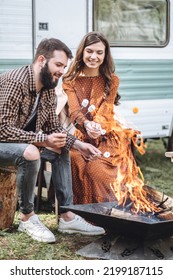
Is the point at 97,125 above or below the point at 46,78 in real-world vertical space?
below

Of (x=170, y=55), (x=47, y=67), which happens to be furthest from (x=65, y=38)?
(x=47, y=67)

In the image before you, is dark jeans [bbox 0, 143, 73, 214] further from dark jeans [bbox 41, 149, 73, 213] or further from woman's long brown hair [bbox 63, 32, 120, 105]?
woman's long brown hair [bbox 63, 32, 120, 105]

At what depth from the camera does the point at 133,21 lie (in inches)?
286

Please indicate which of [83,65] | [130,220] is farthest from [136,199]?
[83,65]

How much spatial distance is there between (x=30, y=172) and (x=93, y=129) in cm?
68

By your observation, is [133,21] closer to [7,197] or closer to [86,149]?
[86,149]

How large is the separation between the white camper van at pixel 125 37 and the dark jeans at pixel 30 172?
82.1 inches

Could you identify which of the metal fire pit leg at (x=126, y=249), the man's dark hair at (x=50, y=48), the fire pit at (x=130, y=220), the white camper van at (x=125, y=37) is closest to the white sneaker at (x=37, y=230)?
the metal fire pit leg at (x=126, y=249)

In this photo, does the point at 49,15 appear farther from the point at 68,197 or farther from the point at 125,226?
the point at 125,226

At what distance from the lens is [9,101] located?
163 inches

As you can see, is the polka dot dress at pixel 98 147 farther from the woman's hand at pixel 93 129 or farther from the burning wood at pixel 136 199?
the burning wood at pixel 136 199

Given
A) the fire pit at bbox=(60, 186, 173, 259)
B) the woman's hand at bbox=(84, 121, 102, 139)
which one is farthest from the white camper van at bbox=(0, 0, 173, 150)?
the fire pit at bbox=(60, 186, 173, 259)

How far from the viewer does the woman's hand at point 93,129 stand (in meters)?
4.63
